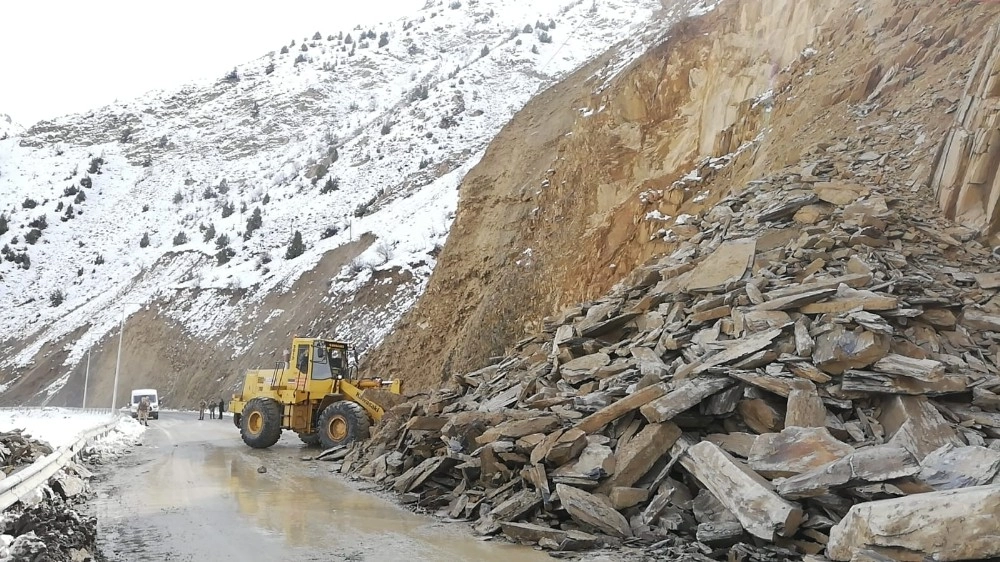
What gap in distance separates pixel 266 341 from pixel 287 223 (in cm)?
1294

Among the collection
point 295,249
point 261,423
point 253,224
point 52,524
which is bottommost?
point 261,423

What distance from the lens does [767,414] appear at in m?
6.51

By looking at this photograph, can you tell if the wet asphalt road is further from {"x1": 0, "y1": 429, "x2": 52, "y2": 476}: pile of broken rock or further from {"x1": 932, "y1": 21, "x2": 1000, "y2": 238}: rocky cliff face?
{"x1": 932, "y1": 21, "x2": 1000, "y2": 238}: rocky cliff face

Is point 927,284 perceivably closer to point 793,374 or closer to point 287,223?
point 793,374

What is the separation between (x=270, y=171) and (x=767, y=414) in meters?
57.1

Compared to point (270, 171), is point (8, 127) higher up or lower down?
higher up

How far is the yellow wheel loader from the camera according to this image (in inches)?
572

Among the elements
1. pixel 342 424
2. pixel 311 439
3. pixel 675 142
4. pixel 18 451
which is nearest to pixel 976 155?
pixel 675 142

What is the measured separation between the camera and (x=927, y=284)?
838 centimetres

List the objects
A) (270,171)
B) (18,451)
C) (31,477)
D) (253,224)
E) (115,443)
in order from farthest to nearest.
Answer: (270,171)
(253,224)
(115,443)
(18,451)
(31,477)

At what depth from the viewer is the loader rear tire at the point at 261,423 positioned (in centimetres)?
1480

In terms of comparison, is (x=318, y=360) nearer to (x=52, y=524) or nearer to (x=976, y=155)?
(x=52, y=524)

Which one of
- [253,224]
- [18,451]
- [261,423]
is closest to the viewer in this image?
[18,451]

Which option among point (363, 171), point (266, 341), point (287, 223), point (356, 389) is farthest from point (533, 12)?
point (356, 389)
